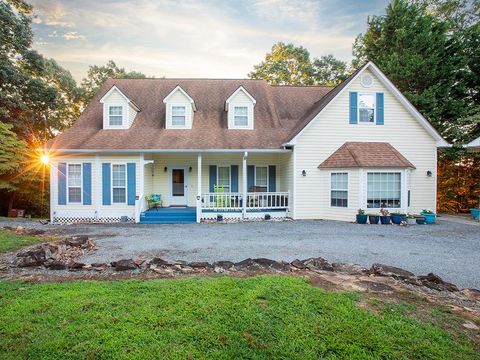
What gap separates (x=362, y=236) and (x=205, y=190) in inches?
345

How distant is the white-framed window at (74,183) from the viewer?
13.1 m

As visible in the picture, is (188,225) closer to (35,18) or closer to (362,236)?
(362,236)

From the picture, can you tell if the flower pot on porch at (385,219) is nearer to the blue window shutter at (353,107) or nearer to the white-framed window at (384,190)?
the white-framed window at (384,190)

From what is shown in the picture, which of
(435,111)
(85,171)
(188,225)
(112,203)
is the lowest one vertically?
(188,225)

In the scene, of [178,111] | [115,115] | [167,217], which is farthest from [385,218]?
[115,115]

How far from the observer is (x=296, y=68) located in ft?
94.5

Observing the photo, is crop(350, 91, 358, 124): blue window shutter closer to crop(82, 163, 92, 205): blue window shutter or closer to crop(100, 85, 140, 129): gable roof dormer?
crop(100, 85, 140, 129): gable roof dormer

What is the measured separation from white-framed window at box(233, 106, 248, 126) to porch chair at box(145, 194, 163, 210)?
19.9ft

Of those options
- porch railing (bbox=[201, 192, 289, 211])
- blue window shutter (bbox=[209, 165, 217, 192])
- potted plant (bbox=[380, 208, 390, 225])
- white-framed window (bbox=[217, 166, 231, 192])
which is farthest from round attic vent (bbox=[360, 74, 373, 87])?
blue window shutter (bbox=[209, 165, 217, 192])

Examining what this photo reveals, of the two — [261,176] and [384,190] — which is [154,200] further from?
[384,190]

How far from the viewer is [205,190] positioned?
49.4 feet

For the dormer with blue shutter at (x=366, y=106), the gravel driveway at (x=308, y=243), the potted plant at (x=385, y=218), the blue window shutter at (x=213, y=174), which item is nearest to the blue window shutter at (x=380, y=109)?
the dormer with blue shutter at (x=366, y=106)

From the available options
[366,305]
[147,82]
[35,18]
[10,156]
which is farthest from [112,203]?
[35,18]

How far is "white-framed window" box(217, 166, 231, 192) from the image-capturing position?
15062 millimetres
